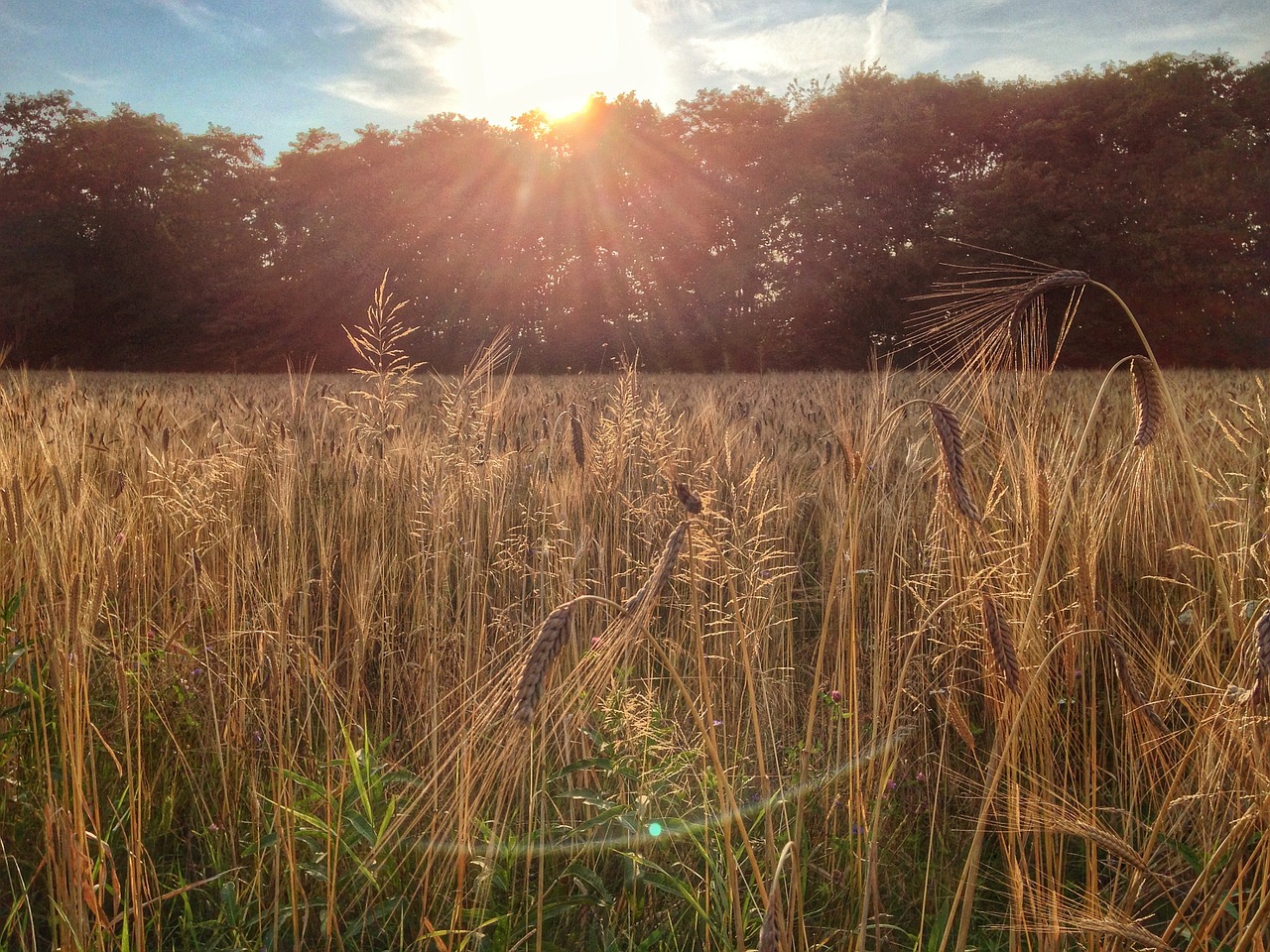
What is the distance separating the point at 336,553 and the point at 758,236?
2361 cm

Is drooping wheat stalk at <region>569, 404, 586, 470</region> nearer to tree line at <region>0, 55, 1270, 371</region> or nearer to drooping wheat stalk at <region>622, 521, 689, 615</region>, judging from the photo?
drooping wheat stalk at <region>622, 521, 689, 615</region>

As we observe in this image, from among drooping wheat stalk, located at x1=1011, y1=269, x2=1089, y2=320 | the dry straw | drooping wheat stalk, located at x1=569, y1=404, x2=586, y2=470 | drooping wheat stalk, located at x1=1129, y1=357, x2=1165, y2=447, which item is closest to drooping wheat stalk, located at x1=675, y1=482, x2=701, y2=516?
the dry straw

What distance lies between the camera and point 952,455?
0.90m

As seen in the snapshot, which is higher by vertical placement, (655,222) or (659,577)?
(655,222)

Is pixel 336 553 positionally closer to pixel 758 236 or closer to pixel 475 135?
pixel 758 236

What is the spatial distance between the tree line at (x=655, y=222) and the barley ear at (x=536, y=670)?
69.4ft

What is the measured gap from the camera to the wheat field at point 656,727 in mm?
1029

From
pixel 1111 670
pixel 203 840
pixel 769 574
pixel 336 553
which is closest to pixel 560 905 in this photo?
pixel 203 840

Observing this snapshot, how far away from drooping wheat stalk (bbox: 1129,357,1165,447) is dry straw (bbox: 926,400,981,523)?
0.38m

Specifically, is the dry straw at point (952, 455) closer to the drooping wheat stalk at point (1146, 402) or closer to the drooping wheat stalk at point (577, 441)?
the drooping wheat stalk at point (1146, 402)

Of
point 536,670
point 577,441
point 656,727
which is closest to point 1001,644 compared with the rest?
point 536,670

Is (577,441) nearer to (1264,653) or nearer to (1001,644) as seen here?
(1001,644)

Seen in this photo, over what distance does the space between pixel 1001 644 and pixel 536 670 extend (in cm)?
52

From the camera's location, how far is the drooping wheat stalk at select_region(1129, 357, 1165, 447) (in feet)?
3.72
